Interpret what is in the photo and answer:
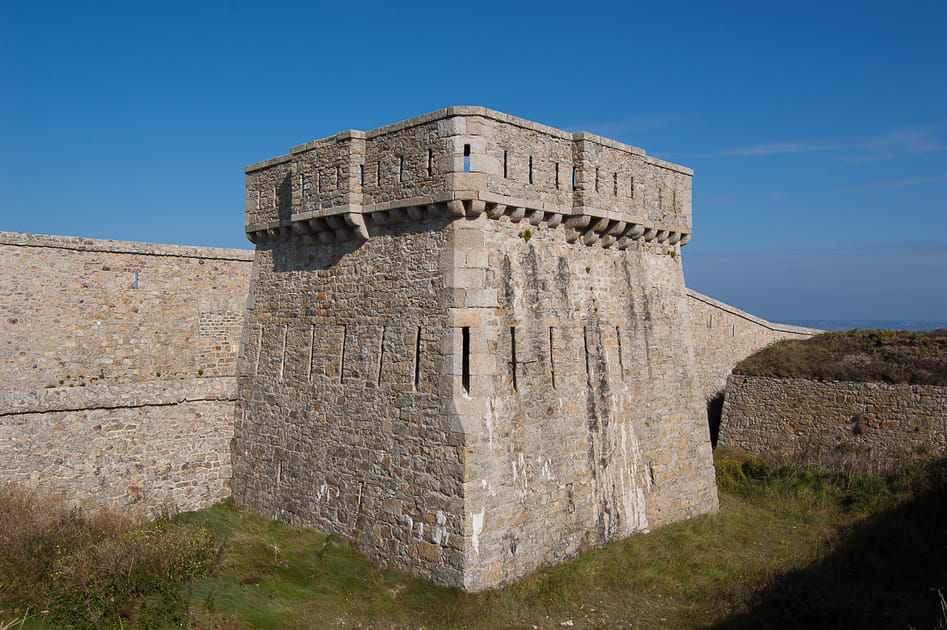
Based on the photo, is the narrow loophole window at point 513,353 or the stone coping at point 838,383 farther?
the stone coping at point 838,383

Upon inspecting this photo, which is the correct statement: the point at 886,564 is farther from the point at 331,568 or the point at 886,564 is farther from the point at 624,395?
the point at 331,568

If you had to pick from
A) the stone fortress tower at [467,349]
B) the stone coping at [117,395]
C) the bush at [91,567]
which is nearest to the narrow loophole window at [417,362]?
the stone fortress tower at [467,349]

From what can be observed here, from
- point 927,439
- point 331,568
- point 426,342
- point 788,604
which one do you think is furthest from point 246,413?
point 927,439

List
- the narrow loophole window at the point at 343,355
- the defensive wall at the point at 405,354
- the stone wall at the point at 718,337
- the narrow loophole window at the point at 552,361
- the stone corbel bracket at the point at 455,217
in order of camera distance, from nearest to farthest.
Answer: the defensive wall at the point at 405,354 < the stone corbel bracket at the point at 455,217 < the narrow loophole window at the point at 552,361 < the narrow loophole window at the point at 343,355 < the stone wall at the point at 718,337

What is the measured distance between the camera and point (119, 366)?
14922mm

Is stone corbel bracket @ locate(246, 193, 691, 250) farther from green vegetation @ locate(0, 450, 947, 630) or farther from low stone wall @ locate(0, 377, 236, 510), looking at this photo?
green vegetation @ locate(0, 450, 947, 630)

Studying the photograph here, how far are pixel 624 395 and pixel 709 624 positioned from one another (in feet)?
15.3

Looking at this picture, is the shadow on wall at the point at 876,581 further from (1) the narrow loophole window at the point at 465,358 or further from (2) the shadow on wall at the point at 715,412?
(2) the shadow on wall at the point at 715,412

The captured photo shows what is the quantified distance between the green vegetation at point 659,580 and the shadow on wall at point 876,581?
29mm

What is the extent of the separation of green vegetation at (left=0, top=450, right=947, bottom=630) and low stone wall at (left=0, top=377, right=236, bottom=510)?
0.82m

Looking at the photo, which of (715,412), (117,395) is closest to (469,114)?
(117,395)

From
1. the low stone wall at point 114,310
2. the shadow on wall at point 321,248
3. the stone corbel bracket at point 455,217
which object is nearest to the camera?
the stone corbel bracket at point 455,217

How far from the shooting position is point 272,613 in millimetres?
10250

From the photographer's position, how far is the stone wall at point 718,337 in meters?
22.7
